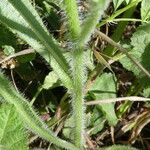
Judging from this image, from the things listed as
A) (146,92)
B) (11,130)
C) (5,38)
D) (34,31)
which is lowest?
(11,130)

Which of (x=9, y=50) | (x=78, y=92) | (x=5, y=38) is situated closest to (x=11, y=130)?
(x=78, y=92)

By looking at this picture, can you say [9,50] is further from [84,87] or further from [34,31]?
[34,31]

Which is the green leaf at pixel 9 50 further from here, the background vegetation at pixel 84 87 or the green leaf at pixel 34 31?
the green leaf at pixel 34 31

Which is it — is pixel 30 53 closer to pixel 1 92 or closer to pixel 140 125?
pixel 1 92

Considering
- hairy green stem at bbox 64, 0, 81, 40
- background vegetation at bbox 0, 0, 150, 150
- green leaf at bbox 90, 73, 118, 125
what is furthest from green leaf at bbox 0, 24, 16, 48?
hairy green stem at bbox 64, 0, 81, 40

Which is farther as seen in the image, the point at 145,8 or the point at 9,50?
the point at 9,50

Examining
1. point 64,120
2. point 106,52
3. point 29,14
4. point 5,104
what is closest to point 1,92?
point 5,104

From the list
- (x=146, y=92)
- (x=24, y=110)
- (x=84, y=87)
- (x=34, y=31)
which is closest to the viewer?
(x=34, y=31)
